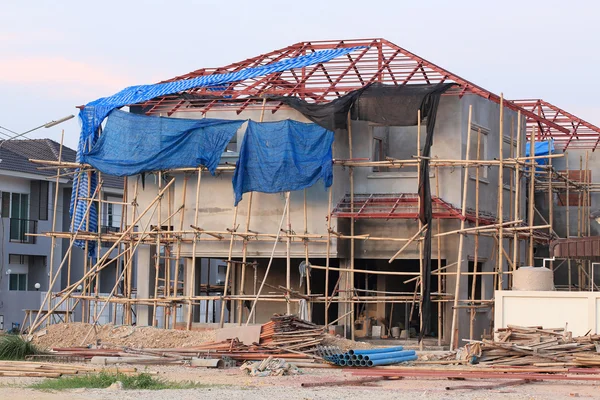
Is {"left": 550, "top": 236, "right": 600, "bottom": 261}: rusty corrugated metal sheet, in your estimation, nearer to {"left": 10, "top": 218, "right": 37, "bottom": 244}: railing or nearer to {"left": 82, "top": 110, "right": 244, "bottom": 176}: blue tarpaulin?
{"left": 82, "top": 110, "right": 244, "bottom": 176}: blue tarpaulin

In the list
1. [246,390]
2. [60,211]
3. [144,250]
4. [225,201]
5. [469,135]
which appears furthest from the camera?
[60,211]

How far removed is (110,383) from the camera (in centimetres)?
1903

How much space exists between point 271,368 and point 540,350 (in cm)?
556

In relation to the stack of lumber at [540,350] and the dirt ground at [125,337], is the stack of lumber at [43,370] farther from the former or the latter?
the stack of lumber at [540,350]

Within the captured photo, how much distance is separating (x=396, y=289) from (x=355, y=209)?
16.8 feet

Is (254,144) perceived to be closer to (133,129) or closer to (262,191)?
(262,191)

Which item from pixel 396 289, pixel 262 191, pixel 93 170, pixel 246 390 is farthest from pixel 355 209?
pixel 246 390

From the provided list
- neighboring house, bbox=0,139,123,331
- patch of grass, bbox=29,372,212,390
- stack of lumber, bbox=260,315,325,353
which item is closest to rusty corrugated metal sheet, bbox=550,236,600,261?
stack of lumber, bbox=260,315,325,353

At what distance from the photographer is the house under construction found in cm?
2961

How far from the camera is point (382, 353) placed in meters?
23.9

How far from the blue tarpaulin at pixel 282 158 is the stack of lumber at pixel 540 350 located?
7974 mm

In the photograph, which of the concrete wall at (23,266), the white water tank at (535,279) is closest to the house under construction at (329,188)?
the white water tank at (535,279)

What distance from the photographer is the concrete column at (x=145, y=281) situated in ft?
109

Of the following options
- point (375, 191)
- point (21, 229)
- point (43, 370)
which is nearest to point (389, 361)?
point (43, 370)
